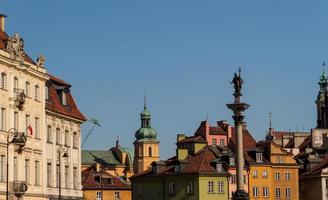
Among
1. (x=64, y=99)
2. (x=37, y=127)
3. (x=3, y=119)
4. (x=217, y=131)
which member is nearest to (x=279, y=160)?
(x=217, y=131)

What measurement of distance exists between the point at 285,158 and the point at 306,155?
46.0 feet

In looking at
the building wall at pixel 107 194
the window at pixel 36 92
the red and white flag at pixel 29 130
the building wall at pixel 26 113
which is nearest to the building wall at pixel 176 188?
the building wall at pixel 107 194

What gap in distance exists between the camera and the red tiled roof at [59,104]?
81806mm

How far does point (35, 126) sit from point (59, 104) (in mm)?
7290

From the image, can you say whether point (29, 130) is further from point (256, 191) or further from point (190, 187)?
point (256, 191)

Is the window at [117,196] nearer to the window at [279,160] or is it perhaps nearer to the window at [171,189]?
the window at [171,189]

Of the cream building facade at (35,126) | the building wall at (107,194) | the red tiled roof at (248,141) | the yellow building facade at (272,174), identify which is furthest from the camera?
the red tiled roof at (248,141)

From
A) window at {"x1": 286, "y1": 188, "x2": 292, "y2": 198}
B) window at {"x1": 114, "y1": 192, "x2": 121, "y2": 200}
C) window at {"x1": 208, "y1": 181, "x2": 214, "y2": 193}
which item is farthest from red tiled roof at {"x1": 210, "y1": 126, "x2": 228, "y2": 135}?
window at {"x1": 208, "y1": 181, "x2": 214, "y2": 193}

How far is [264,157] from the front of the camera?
135 m

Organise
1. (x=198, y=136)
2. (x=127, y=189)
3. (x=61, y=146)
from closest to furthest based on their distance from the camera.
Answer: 1. (x=61, y=146)
2. (x=127, y=189)
3. (x=198, y=136)

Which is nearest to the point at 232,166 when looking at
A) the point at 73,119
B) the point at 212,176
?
the point at 212,176

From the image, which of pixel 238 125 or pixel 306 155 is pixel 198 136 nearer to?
pixel 306 155

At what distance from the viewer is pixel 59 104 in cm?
8406

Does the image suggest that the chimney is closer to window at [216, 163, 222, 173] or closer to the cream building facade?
the cream building facade
